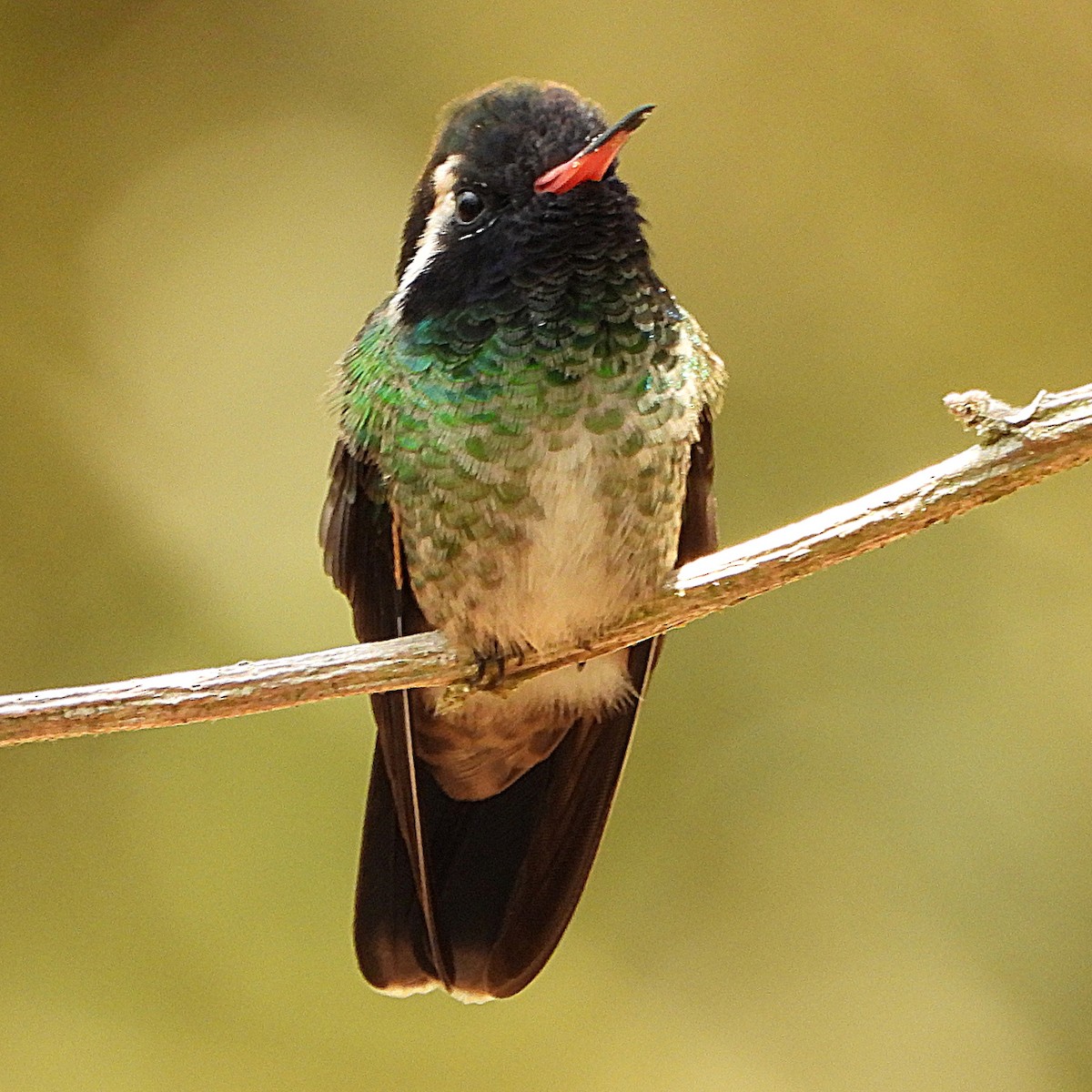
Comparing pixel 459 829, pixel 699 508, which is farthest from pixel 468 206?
pixel 459 829

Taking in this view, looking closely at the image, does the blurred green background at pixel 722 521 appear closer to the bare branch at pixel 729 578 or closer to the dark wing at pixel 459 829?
the dark wing at pixel 459 829

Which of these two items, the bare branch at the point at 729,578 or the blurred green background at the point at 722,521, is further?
the blurred green background at the point at 722,521

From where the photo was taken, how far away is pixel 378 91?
12.0 ft

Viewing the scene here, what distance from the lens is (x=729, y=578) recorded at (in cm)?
202

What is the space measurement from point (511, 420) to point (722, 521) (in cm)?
161

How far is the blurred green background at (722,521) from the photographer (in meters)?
3.56

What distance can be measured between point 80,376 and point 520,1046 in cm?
212

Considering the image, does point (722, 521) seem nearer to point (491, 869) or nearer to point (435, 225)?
point (491, 869)

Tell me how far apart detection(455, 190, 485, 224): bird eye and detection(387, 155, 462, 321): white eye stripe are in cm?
1

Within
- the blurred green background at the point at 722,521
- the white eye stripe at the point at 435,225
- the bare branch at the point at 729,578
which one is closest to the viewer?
the bare branch at the point at 729,578

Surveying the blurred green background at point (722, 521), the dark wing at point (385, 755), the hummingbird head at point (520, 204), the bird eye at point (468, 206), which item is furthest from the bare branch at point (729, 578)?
the blurred green background at point (722, 521)

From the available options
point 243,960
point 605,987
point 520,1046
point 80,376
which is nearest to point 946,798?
point 605,987

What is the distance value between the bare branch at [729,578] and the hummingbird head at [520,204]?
1.84 ft

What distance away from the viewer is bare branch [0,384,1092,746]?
179cm
